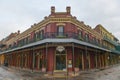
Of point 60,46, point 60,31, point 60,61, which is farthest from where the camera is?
point 60,31

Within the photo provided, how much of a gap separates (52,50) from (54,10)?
5467 mm

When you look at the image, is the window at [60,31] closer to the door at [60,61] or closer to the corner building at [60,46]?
the corner building at [60,46]

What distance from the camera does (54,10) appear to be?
23312 millimetres

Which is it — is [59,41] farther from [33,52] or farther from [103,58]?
[103,58]

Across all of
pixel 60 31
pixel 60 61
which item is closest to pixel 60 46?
pixel 60 61

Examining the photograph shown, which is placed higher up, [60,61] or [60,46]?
[60,46]

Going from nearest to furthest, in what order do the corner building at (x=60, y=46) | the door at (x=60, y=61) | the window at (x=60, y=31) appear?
the corner building at (x=60, y=46)
the door at (x=60, y=61)
the window at (x=60, y=31)

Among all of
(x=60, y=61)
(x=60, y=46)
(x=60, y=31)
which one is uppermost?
(x=60, y=31)

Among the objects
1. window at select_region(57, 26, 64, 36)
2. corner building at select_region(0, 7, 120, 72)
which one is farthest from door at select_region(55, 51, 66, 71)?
window at select_region(57, 26, 64, 36)

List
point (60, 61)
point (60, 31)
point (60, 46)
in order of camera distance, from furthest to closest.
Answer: point (60, 31) → point (60, 61) → point (60, 46)

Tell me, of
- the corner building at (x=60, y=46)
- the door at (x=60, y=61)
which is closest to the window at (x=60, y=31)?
the corner building at (x=60, y=46)

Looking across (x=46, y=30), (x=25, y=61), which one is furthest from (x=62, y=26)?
(x=25, y=61)

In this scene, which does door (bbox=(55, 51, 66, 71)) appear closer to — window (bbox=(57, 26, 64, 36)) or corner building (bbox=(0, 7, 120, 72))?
corner building (bbox=(0, 7, 120, 72))

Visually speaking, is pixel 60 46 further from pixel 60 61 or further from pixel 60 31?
pixel 60 31
